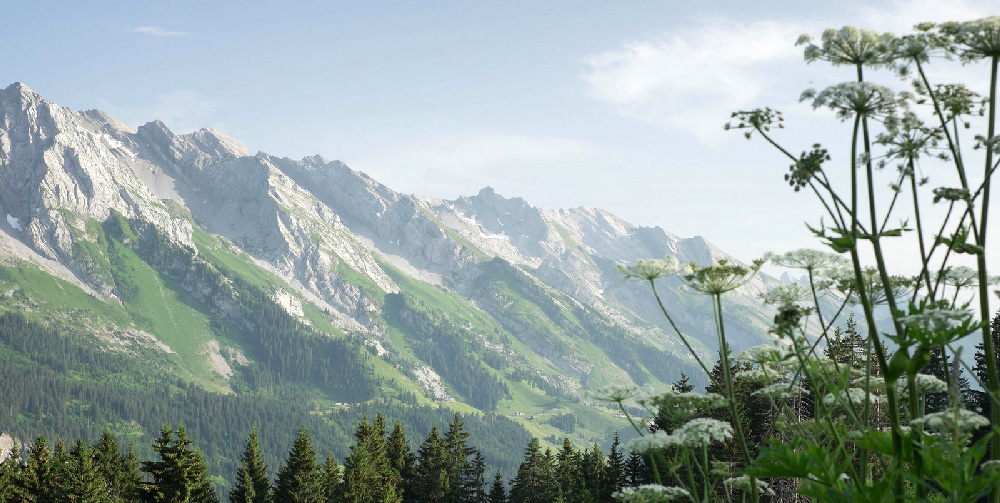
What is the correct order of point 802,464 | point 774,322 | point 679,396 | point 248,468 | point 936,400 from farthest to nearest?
point 248,468
point 936,400
point 679,396
point 774,322
point 802,464

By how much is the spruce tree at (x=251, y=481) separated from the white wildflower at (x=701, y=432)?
63854 mm

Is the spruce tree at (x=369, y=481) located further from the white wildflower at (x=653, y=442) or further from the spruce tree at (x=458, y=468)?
the white wildflower at (x=653, y=442)

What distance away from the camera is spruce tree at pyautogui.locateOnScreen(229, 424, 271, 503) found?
64.6 metres

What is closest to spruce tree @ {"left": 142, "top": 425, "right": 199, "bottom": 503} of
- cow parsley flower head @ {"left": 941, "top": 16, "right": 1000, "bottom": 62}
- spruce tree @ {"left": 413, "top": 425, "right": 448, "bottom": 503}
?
spruce tree @ {"left": 413, "top": 425, "right": 448, "bottom": 503}

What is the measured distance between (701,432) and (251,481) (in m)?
66.4

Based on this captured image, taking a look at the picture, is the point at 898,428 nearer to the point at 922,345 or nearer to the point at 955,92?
the point at 922,345

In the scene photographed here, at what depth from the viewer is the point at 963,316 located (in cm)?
558

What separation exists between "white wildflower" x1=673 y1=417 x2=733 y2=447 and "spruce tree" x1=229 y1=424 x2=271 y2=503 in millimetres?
63854

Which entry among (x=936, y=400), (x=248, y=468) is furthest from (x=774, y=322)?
(x=248, y=468)

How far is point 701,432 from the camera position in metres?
8.88

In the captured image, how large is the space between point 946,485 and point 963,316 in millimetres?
1536

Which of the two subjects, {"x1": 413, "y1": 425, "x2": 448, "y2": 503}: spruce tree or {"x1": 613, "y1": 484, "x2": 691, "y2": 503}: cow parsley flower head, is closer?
{"x1": 613, "y1": 484, "x2": 691, "y2": 503}: cow parsley flower head

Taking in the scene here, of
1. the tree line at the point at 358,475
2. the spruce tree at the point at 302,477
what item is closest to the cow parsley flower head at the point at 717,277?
the tree line at the point at 358,475

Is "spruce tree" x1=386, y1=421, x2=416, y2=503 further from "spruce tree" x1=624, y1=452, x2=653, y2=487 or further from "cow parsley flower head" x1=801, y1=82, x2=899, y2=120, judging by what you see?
"cow parsley flower head" x1=801, y1=82, x2=899, y2=120
